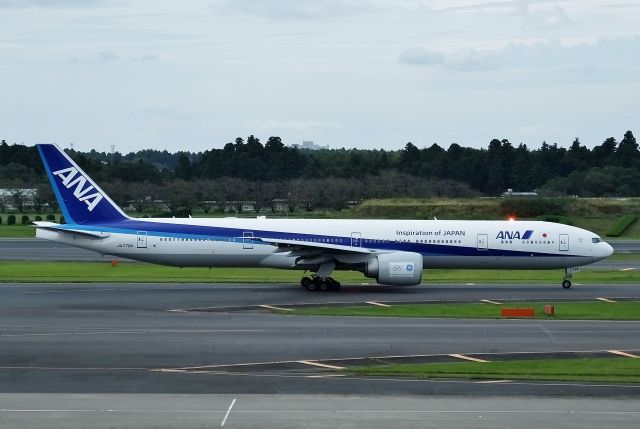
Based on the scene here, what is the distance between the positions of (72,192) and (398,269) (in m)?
16.1

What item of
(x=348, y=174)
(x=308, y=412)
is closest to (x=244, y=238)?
(x=308, y=412)

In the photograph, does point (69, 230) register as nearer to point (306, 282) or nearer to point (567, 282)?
point (306, 282)

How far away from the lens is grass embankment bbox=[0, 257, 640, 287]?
5044cm

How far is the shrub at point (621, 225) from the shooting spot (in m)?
88.1

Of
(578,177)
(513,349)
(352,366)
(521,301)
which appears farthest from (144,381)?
(578,177)


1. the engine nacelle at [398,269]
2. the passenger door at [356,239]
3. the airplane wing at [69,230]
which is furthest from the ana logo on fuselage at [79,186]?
the engine nacelle at [398,269]

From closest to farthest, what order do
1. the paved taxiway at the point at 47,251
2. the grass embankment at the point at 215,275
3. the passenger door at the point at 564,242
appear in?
the passenger door at the point at 564,242 < the grass embankment at the point at 215,275 < the paved taxiway at the point at 47,251

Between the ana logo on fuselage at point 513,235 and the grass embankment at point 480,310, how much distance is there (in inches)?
285

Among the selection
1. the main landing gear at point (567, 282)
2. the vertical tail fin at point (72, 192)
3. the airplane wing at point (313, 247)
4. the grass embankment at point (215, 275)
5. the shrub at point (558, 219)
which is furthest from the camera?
the shrub at point (558, 219)

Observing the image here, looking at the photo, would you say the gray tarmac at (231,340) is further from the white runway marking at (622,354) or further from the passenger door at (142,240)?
the passenger door at (142,240)

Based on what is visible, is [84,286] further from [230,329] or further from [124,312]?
[230,329]

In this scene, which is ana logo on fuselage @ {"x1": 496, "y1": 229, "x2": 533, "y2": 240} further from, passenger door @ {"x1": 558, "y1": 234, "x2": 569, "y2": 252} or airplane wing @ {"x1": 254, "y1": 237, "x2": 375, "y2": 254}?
airplane wing @ {"x1": 254, "y1": 237, "x2": 375, "y2": 254}

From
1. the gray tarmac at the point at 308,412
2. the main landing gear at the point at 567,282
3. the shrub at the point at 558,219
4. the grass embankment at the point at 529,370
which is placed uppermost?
the shrub at the point at 558,219

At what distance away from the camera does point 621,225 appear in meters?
90.2
